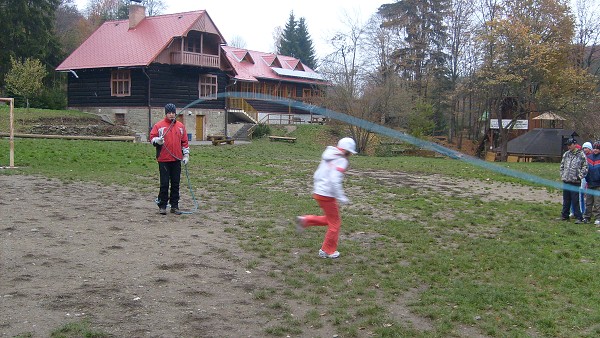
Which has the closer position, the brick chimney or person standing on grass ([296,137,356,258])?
person standing on grass ([296,137,356,258])

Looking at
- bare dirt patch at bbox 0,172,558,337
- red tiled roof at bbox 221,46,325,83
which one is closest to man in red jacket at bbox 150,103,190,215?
bare dirt patch at bbox 0,172,558,337

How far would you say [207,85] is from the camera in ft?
153

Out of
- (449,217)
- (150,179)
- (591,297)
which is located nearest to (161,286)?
(591,297)

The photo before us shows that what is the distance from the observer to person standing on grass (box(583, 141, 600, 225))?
1285cm

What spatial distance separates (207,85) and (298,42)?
4391 centimetres

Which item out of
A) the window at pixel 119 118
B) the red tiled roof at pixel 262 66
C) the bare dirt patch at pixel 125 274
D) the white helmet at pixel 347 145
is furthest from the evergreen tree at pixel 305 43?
the white helmet at pixel 347 145

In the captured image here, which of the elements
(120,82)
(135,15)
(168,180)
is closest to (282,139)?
(120,82)

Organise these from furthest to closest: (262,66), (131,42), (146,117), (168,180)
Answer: (262,66) → (131,42) → (146,117) → (168,180)

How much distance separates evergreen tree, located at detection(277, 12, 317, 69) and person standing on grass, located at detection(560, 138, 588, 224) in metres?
75.7

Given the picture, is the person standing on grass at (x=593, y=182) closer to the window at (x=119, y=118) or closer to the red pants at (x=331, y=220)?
the red pants at (x=331, y=220)

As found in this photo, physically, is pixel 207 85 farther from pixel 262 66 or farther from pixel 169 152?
pixel 169 152

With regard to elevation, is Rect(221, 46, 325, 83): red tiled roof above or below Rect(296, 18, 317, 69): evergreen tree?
below

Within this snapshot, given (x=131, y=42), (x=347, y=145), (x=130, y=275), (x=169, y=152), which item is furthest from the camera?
(x=131, y=42)

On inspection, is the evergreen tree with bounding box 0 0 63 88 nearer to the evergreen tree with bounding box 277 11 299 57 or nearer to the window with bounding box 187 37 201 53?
the window with bounding box 187 37 201 53
